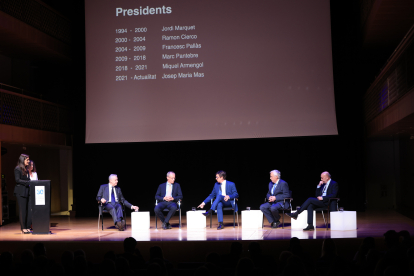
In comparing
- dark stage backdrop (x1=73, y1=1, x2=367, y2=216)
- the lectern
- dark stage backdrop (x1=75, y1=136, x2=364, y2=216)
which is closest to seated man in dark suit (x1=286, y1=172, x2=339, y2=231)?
dark stage backdrop (x1=73, y1=1, x2=367, y2=216)

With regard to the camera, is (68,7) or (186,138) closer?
(186,138)

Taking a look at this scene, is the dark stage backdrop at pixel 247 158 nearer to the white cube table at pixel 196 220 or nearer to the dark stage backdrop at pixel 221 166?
the dark stage backdrop at pixel 221 166

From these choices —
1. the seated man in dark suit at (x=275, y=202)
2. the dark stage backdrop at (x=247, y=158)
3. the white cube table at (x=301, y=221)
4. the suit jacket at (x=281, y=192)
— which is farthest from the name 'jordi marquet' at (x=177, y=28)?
the white cube table at (x=301, y=221)

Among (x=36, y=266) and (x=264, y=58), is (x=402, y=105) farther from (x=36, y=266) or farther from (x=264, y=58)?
(x=36, y=266)

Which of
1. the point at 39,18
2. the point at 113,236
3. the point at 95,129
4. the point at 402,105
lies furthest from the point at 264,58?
the point at 39,18

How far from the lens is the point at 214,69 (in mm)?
9469

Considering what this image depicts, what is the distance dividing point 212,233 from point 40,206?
9.45ft

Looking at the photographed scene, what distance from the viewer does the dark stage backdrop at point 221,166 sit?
10242mm

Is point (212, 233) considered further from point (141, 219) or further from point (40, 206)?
point (40, 206)

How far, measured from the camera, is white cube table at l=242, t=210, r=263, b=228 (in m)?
8.02

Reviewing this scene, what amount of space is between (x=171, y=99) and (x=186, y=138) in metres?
0.87

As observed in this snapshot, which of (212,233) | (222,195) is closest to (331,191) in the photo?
(222,195)

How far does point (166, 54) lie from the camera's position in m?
9.58

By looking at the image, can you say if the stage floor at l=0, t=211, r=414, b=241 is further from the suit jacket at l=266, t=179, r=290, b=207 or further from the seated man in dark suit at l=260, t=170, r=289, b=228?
the suit jacket at l=266, t=179, r=290, b=207
